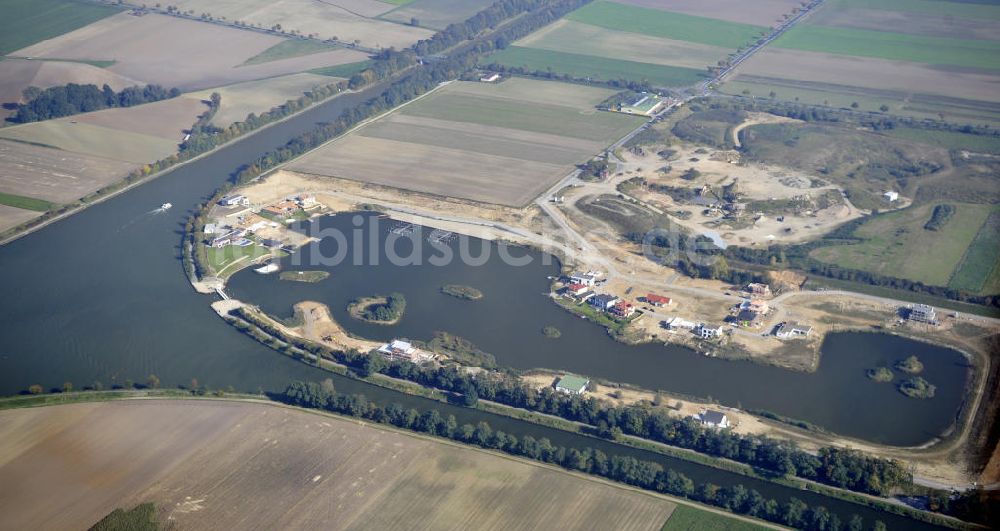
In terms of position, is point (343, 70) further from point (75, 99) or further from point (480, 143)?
point (75, 99)

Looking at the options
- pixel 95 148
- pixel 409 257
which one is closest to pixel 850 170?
pixel 409 257

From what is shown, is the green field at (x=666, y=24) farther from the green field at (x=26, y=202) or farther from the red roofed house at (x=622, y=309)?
the green field at (x=26, y=202)

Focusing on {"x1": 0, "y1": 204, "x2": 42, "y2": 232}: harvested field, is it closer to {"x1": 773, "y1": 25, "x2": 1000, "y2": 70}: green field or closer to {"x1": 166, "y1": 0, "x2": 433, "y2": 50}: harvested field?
{"x1": 166, "y1": 0, "x2": 433, "y2": 50}: harvested field

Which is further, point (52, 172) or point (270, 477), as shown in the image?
point (52, 172)

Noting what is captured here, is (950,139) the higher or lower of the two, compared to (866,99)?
lower

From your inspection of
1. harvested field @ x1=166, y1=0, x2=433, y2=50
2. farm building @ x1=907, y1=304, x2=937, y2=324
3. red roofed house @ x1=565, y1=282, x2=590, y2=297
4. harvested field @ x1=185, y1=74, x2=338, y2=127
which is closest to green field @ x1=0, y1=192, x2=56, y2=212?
harvested field @ x1=185, y1=74, x2=338, y2=127

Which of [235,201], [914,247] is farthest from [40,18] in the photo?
[914,247]

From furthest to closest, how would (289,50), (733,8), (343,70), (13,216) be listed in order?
(733,8) → (289,50) → (343,70) → (13,216)

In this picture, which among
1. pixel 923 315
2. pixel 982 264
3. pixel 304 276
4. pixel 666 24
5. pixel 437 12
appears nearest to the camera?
pixel 923 315
